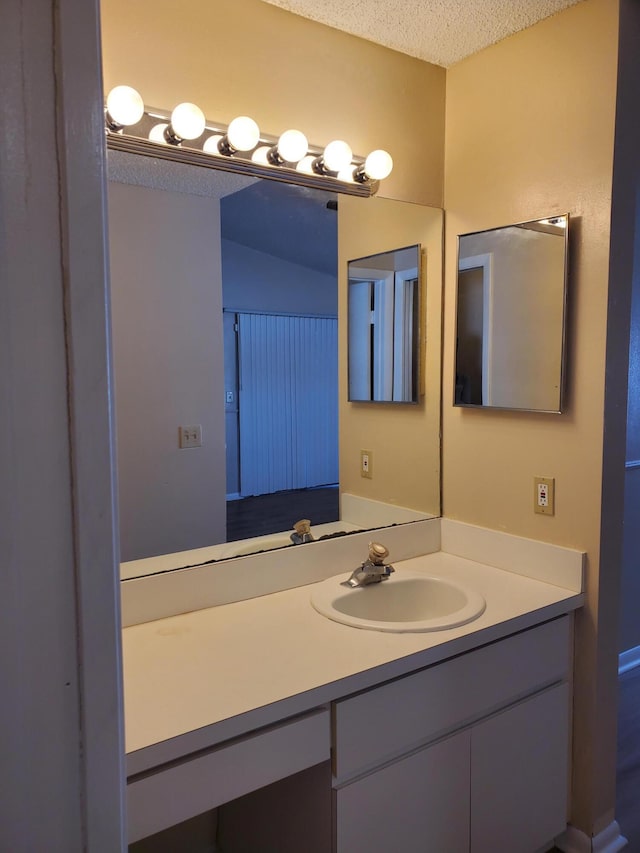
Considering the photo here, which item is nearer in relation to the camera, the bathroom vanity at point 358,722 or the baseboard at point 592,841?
the bathroom vanity at point 358,722

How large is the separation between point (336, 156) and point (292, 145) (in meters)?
A: 0.15

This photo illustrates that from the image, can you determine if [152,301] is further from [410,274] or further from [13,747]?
[13,747]

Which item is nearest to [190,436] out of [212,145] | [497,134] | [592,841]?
[212,145]

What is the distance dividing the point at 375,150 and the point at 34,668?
6.06 feet

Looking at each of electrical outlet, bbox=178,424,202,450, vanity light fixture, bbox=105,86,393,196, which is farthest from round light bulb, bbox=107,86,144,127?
electrical outlet, bbox=178,424,202,450

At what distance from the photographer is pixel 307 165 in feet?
5.97

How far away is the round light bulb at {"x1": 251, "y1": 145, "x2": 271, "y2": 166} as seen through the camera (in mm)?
1723

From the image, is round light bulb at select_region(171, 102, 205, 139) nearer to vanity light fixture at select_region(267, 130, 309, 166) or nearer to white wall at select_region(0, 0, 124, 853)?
vanity light fixture at select_region(267, 130, 309, 166)

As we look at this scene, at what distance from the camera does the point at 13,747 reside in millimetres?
516

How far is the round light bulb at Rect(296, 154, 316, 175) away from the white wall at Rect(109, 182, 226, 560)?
11.5 inches

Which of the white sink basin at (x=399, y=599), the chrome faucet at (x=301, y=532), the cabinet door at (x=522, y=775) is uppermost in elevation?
the chrome faucet at (x=301, y=532)

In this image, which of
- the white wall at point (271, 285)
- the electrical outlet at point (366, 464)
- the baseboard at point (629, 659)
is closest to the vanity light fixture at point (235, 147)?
the white wall at point (271, 285)

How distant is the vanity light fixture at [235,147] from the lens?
1.49 meters

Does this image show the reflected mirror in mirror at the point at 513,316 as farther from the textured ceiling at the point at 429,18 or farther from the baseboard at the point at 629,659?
the baseboard at the point at 629,659
